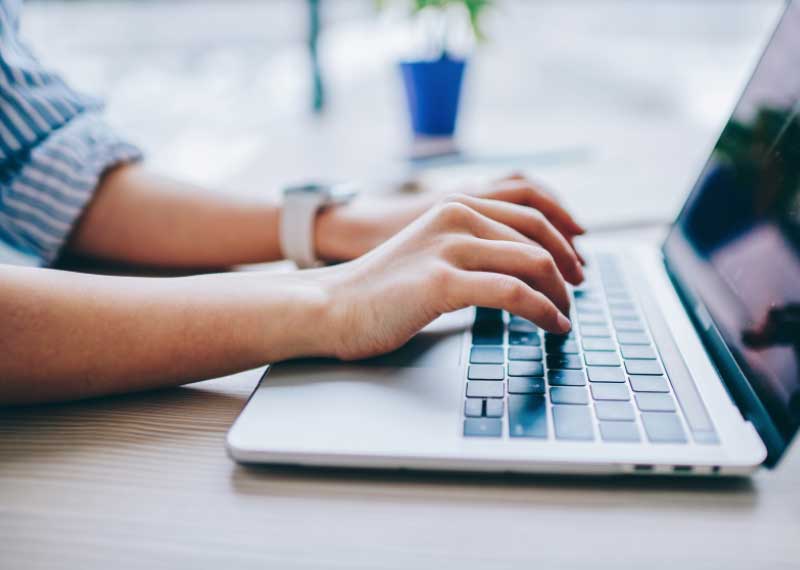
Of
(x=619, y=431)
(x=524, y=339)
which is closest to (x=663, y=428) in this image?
(x=619, y=431)

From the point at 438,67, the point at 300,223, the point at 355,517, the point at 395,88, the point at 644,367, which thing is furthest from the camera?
the point at 395,88

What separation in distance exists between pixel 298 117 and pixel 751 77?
100 cm

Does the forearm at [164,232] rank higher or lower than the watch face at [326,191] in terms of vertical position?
lower

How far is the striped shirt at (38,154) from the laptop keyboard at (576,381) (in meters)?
0.41

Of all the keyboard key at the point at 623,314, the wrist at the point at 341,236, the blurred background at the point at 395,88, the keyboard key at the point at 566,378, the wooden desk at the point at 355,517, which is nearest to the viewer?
the wooden desk at the point at 355,517

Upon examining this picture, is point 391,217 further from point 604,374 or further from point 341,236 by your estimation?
point 604,374

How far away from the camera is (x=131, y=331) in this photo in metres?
0.41

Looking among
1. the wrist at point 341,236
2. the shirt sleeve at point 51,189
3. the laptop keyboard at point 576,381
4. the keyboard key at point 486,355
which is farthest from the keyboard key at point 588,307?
the shirt sleeve at point 51,189

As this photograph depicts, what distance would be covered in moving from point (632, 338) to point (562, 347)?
2.3 inches

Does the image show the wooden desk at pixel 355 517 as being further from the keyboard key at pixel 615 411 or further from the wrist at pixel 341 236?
the wrist at pixel 341 236

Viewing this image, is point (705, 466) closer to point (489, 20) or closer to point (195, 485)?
point (195, 485)

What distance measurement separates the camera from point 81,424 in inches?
15.4

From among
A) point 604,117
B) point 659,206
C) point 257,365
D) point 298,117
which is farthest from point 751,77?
point 298,117

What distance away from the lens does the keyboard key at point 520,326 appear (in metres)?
0.47
